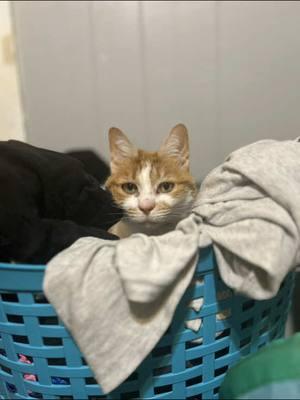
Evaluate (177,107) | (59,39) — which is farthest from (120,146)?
(59,39)

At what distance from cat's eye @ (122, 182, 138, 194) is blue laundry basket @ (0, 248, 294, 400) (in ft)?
1.11

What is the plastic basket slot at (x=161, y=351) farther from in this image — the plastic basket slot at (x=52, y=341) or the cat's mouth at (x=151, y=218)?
the cat's mouth at (x=151, y=218)

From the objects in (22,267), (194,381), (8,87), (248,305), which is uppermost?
(8,87)

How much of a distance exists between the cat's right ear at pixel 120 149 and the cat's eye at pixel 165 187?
104 millimetres

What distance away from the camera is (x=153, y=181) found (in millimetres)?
902

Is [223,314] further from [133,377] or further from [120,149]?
[120,149]

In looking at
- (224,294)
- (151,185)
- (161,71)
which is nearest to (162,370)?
(224,294)

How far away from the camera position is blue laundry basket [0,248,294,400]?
0.60 m

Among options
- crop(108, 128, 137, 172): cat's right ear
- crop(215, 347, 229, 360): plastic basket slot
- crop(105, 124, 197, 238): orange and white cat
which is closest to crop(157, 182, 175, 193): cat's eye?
crop(105, 124, 197, 238): orange and white cat

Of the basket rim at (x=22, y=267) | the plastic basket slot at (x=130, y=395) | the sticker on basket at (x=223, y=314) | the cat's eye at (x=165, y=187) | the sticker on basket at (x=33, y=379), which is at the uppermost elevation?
the basket rim at (x=22, y=267)

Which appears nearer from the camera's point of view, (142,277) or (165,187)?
(142,277)

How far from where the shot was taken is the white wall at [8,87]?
3.45 feet

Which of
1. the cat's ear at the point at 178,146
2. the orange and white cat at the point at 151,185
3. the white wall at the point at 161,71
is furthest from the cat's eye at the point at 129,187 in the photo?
the white wall at the point at 161,71

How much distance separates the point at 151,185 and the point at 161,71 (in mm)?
326
